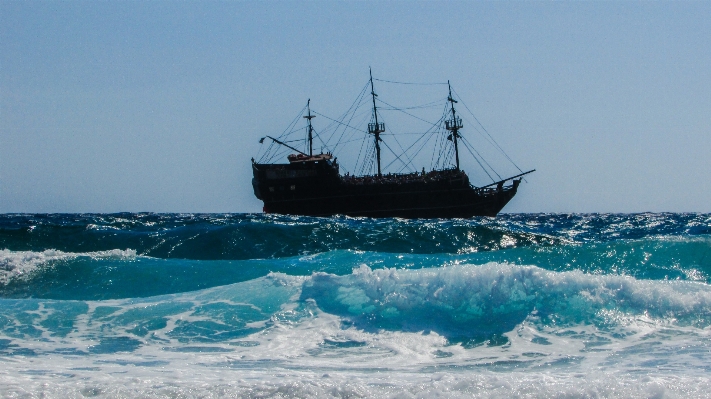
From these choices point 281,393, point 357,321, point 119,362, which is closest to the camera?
point 281,393

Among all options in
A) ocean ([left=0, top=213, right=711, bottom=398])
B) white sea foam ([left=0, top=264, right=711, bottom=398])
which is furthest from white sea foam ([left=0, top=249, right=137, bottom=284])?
white sea foam ([left=0, top=264, right=711, bottom=398])

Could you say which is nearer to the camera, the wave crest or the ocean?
the ocean

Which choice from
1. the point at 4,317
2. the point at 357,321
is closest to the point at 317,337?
the point at 357,321

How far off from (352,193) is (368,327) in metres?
34.9

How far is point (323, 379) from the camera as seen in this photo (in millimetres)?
5418

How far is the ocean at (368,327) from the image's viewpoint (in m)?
5.17

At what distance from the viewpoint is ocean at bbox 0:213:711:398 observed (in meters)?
5.17

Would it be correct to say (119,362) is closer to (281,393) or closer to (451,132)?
(281,393)

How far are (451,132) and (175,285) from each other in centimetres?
3783

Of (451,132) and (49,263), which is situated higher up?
(451,132)

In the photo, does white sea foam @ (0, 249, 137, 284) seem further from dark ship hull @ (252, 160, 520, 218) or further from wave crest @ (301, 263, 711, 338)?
dark ship hull @ (252, 160, 520, 218)

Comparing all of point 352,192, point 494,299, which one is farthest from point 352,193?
point 494,299

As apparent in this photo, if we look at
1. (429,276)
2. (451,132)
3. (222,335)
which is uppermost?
(451,132)

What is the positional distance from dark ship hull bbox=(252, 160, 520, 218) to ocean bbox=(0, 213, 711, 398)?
28245 mm
